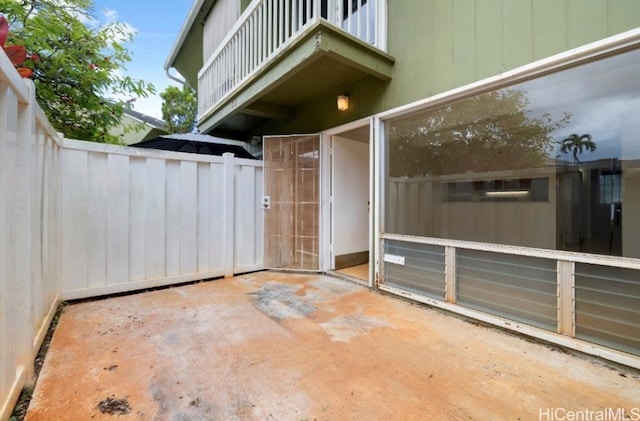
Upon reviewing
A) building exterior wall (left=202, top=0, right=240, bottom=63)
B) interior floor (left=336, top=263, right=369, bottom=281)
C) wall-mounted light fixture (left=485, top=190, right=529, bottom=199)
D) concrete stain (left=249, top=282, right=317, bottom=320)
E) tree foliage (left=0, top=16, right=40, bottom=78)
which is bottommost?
concrete stain (left=249, top=282, right=317, bottom=320)

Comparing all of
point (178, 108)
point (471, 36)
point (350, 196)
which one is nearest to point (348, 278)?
point (350, 196)

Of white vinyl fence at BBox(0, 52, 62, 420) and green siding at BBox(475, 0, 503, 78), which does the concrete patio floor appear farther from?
green siding at BBox(475, 0, 503, 78)

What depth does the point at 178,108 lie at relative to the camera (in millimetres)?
12484

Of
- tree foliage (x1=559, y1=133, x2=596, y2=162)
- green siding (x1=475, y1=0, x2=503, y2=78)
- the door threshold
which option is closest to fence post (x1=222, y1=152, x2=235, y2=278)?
the door threshold

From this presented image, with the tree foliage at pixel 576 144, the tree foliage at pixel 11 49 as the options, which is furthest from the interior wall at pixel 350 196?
the tree foliage at pixel 11 49

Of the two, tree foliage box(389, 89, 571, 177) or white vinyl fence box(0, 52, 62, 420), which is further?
tree foliage box(389, 89, 571, 177)

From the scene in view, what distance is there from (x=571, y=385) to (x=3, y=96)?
342cm

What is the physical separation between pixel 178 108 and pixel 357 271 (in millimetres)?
12103

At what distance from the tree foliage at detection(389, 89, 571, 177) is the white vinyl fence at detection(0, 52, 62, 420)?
313 cm

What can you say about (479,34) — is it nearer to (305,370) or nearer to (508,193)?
(508,193)

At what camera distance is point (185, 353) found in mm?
2000

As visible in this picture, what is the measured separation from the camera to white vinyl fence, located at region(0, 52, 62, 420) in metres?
1.32

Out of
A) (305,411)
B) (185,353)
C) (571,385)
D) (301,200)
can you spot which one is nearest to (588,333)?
(571,385)

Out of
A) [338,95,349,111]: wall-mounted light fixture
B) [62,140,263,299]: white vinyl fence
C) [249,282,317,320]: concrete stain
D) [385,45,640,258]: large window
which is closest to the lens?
[385,45,640,258]: large window
